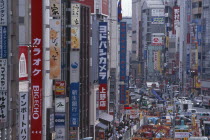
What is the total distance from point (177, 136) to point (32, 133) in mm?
14957

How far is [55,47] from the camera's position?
25.5m

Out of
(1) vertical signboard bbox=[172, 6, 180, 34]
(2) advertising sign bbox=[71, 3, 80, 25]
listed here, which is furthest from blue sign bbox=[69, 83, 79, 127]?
(1) vertical signboard bbox=[172, 6, 180, 34]

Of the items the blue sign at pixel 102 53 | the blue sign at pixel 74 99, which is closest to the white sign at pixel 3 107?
the blue sign at pixel 74 99

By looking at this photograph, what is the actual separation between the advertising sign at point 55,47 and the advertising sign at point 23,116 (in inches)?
177

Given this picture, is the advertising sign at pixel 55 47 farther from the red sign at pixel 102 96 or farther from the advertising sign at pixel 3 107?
the red sign at pixel 102 96

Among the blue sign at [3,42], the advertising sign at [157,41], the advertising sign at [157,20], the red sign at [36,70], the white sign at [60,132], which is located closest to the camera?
the blue sign at [3,42]

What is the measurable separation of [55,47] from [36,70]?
266cm

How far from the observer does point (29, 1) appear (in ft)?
83.4

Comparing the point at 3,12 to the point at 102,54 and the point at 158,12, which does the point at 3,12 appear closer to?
the point at 102,54

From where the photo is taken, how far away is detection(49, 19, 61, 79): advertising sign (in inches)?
986

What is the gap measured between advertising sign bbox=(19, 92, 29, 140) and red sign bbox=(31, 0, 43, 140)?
195cm

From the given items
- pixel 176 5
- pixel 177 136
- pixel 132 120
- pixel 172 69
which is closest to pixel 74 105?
pixel 177 136

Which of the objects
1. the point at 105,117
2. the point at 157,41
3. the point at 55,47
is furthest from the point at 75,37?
the point at 157,41

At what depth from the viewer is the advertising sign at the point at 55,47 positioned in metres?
25.1
